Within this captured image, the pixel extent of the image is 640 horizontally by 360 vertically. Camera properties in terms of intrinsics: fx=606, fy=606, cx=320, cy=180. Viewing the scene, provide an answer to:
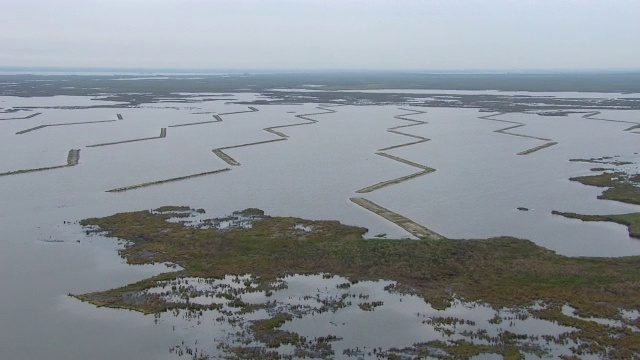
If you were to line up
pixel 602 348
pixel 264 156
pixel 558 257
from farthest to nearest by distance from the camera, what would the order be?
1. pixel 264 156
2. pixel 558 257
3. pixel 602 348

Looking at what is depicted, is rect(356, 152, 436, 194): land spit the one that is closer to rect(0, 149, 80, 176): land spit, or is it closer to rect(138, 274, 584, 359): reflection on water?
rect(138, 274, 584, 359): reflection on water

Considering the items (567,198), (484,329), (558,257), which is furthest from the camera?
(567,198)

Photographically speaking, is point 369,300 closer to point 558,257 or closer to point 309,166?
point 558,257

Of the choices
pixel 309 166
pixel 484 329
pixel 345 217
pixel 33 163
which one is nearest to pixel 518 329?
pixel 484 329

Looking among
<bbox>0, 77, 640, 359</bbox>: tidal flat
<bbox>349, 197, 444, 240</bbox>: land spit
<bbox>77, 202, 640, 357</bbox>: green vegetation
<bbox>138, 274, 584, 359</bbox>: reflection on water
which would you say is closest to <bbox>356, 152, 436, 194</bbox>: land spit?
<bbox>0, 77, 640, 359</bbox>: tidal flat

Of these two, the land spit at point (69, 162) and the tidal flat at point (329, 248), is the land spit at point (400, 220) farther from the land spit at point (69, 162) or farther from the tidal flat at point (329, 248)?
the land spit at point (69, 162)

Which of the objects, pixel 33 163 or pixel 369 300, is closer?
pixel 369 300

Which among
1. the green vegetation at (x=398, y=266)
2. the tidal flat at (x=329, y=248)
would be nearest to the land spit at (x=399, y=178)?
the tidal flat at (x=329, y=248)

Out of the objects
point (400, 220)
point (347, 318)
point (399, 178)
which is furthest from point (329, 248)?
point (399, 178)
